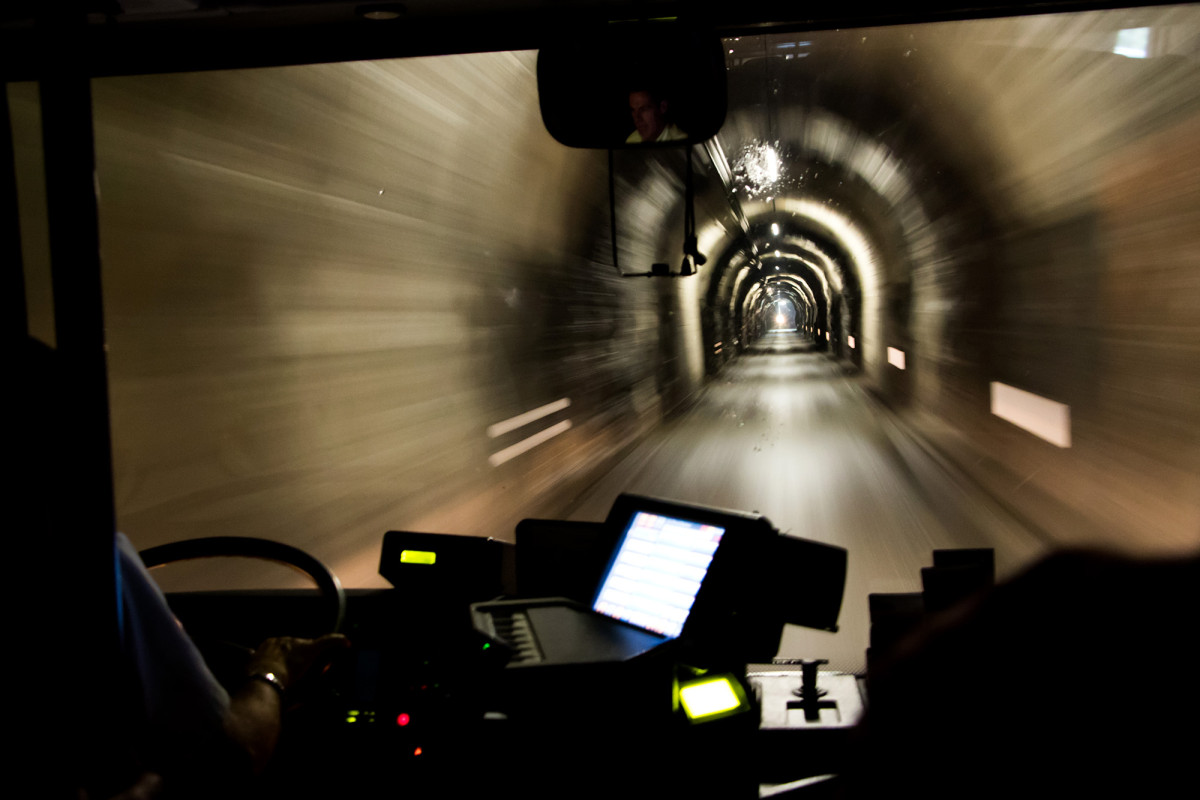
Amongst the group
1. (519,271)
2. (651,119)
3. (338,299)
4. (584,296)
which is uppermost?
(651,119)

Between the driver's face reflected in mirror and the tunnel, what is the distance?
476mm

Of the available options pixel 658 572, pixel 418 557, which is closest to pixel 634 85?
pixel 418 557

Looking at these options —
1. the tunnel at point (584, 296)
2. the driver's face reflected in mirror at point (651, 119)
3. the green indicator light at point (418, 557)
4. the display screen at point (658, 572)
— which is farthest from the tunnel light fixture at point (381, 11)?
the display screen at point (658, 572)

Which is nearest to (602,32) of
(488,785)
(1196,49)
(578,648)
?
(578,648)

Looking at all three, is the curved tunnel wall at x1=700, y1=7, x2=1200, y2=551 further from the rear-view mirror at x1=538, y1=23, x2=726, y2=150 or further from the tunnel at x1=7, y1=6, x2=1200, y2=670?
the rear-view mirror at x1=538, y1=23, x2=726, y2=150

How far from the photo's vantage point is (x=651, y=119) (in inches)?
136

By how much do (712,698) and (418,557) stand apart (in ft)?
3.71

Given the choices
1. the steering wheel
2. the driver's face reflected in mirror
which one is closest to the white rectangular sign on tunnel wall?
the driver's face reflected in mirror

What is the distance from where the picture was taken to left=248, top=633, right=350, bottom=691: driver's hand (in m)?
1.94

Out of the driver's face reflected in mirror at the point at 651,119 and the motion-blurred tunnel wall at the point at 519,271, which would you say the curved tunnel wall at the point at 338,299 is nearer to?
the motion-blurred tunnel wall at the point at 519,271

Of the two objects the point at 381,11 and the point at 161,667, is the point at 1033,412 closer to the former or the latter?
the point at 381,11

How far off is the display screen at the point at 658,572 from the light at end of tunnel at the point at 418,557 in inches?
27.9

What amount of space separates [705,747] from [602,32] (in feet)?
7.97

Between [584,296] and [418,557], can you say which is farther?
[584,296]
